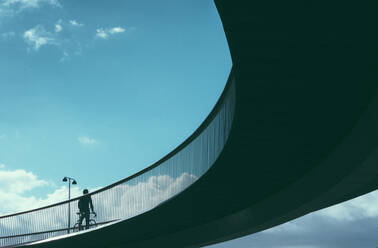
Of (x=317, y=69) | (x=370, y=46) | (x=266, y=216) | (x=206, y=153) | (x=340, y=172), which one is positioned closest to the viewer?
(x=370, y=46)

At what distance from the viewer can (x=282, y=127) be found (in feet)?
37.5

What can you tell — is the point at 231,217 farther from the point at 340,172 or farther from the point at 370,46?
the point at 370,46

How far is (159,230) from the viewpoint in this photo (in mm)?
21312

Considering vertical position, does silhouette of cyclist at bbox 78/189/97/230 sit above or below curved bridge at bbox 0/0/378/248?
above

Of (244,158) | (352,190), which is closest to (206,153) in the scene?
(244,158)

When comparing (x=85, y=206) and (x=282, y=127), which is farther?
(x=85, y=206)

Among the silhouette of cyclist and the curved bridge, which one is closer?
the curved bridge

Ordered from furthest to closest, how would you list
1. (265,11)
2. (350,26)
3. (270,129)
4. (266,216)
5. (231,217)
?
(231,217) < (266,216) < (270,129) < (350,26) < (265,11)

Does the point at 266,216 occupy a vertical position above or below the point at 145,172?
below

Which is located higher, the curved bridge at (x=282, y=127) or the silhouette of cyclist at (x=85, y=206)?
the silhouette of cyclist at (x=85, y=206)

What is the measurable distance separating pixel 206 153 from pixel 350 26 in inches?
279

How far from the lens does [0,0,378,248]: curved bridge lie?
754cm

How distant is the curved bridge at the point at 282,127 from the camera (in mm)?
7539

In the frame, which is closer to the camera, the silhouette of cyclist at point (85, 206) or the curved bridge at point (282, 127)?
the curved bridge at point (282, 127)
